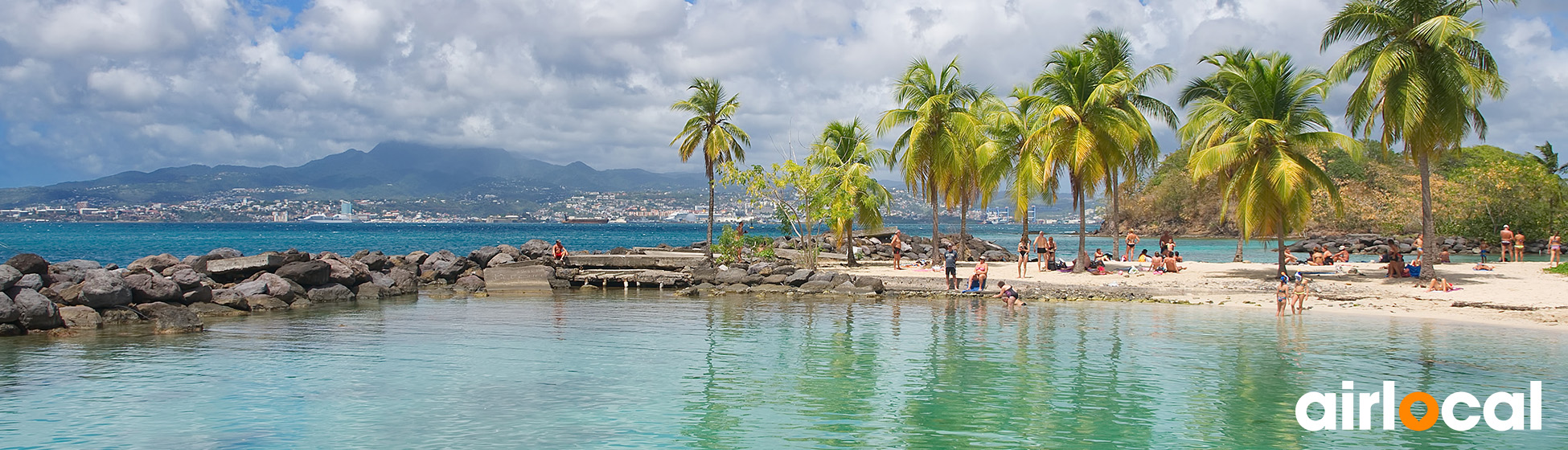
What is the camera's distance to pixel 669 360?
16.6m

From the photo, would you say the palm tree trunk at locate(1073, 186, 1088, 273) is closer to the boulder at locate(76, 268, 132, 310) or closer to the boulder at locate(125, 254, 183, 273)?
the boulder at locate(76, 268, 132, 310)

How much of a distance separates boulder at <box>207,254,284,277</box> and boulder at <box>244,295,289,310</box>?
3.19 meters

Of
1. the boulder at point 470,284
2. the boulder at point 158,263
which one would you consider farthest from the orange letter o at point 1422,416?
the boulder at point 158,263

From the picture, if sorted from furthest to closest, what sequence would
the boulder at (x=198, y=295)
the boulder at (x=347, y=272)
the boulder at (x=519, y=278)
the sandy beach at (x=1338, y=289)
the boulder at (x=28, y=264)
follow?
the boulder at (x=519, y=278) < the boulder at (x=347, y=272) < the boulder at (x=198, y=295) < the sandy beach at (x=1338, y=289) < the boulder at (x=28, y=264)

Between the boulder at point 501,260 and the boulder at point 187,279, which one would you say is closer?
the boulder at point 187,279

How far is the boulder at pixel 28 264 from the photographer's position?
73.8ft

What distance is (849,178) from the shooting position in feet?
127

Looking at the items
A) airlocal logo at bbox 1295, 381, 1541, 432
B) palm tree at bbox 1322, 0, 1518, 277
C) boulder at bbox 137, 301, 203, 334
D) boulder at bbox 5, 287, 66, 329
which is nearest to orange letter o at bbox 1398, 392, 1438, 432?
airlocal logo at bbox 1295, 381, 1541, 432

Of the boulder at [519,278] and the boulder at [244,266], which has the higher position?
the boulder at [244,266]

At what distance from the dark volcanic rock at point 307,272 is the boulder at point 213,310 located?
3751 mm

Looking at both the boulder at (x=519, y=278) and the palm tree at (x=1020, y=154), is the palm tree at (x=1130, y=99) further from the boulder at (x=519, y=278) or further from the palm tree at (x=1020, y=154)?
the boulder at (x=519, y=278)

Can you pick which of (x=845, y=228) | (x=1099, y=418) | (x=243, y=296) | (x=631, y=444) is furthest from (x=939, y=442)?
(x=845, y=228)

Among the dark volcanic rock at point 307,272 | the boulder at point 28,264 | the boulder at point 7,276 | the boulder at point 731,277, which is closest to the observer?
the boulder at point 7,276

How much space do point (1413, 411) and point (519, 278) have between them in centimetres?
2743
